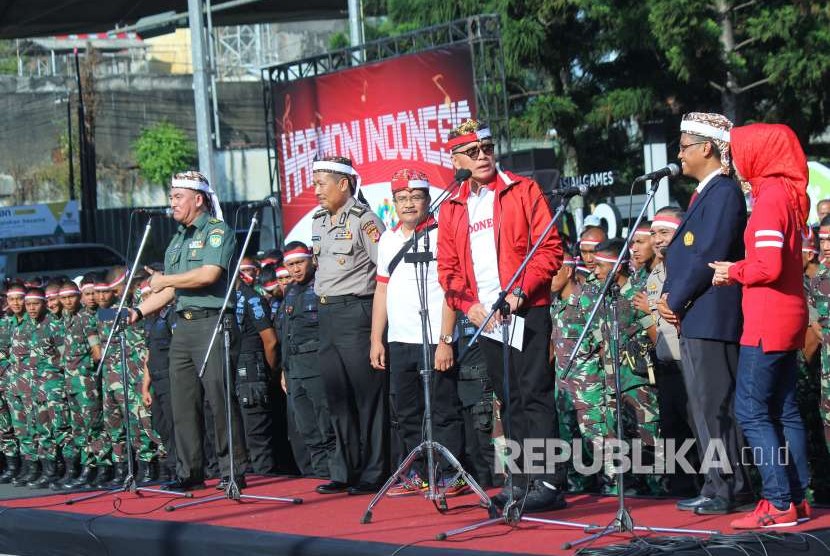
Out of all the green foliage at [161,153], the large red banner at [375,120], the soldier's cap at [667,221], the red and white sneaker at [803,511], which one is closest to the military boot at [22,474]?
the soldier's cap at [667,221]

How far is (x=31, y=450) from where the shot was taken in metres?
11.6

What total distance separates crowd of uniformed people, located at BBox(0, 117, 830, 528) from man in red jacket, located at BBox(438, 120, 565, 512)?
0.01m

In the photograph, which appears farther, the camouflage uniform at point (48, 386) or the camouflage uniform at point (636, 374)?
the camouflage uniform at point (48, 386)

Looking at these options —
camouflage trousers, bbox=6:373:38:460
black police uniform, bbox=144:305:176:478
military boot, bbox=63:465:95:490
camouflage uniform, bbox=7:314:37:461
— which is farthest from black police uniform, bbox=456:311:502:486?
camouflage trousers, bbox=6:373:38:460

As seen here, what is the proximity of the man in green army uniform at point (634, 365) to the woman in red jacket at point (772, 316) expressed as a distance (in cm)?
186

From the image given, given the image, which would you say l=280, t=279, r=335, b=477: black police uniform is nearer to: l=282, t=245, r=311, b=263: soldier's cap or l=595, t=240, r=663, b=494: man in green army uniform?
l=282, t=245, r=311, b=263: soldier's cap

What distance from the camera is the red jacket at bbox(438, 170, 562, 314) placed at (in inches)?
259

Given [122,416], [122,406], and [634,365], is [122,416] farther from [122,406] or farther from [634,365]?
[634,365]

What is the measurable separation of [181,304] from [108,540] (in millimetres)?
1567

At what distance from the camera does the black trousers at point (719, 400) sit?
635 cm

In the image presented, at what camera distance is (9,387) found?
38.5ft

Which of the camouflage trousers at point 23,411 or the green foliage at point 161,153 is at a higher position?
the green foliage at point 161,153

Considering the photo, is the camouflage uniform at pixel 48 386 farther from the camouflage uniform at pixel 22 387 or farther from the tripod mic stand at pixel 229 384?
the tripod mic stand at pixel 229 384

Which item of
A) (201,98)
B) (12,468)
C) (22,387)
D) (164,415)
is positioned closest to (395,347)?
(164,415)
